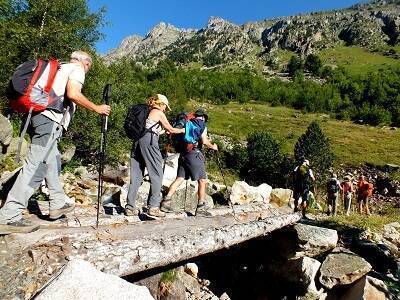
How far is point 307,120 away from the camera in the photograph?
13550 centimetres

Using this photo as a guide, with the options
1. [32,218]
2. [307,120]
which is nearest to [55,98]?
[32,218]

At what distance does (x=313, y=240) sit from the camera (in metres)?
9.75

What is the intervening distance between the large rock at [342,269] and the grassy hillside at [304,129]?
8064cm

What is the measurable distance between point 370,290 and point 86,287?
606cm

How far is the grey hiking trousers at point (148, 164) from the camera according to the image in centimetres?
771

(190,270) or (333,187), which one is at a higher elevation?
(333,187)

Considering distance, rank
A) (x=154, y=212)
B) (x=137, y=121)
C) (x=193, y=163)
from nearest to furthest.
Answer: (x=137, y=121)
(x=154, y=212)
(x=193, y=163)

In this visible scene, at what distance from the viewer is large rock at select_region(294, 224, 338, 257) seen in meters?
9.73

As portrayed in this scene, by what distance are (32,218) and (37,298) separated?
258 centimetres

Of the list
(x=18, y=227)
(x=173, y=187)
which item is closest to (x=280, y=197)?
(x=173, y=187)

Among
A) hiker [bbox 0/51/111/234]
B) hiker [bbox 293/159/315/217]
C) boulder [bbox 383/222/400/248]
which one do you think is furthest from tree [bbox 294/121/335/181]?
hiker [bbox 0/51/111/234]

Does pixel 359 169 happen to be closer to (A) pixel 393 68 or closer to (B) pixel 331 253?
(B) pixel 331 253

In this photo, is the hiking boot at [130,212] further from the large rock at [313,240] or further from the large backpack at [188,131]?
the large rock at [313,240]

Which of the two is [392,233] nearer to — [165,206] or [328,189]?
[328,189]
